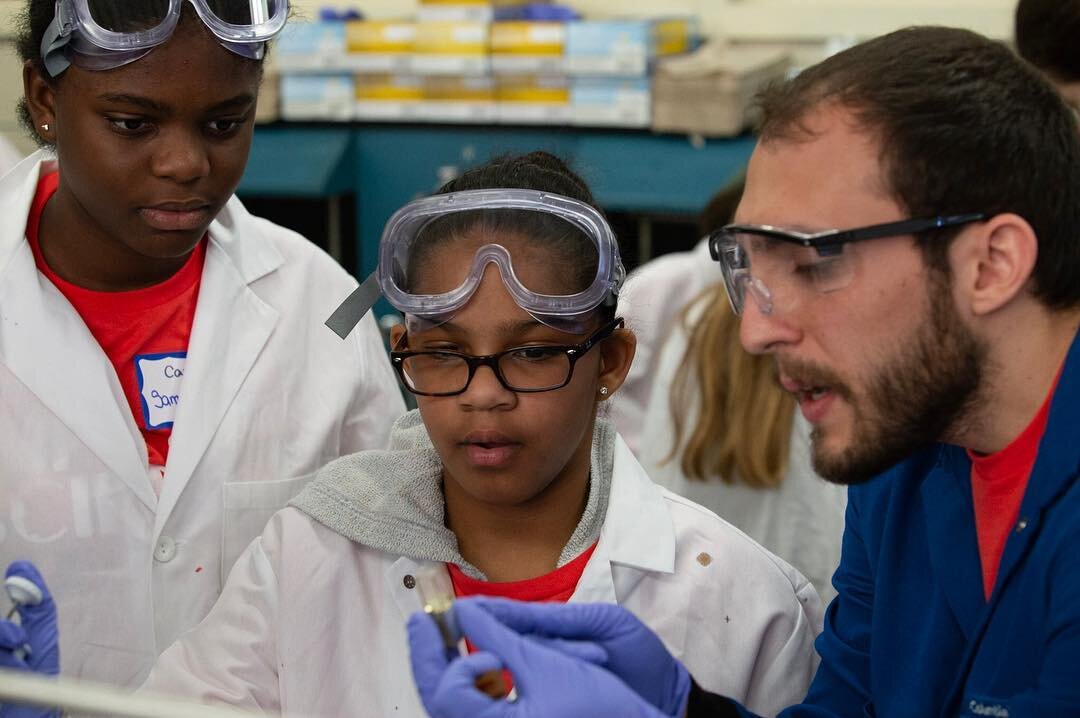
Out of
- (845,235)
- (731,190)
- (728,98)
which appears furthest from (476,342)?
(728,98)

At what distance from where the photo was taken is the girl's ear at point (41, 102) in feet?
6.54

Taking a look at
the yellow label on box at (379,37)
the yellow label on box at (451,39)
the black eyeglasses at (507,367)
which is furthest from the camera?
the yellow label on box at (379,37)

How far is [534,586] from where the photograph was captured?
70.8 inches

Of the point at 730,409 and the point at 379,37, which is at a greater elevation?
the point at 379,37

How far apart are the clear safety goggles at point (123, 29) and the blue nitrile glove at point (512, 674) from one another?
1.01m

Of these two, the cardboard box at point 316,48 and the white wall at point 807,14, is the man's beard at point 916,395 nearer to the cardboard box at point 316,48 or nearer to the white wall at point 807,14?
the white wall at point 807,14

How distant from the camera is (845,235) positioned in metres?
1.47

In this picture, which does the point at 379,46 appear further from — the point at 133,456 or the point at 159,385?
the point at 133,456

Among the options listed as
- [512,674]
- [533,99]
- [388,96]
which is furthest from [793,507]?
[388,96]

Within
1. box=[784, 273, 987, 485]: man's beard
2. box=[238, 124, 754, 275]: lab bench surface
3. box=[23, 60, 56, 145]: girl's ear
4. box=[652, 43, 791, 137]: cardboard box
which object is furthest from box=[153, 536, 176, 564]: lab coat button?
box=[652, 43, 791, 137]: cardboard box

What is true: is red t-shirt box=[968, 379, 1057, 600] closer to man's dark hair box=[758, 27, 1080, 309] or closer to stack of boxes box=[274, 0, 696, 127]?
man's dark hair box=[758, 27, 1080, 309]

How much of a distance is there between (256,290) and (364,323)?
20 centimetres

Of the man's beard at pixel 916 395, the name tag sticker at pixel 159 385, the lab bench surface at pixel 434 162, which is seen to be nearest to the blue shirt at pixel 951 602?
the man's beard at pixel 916 395

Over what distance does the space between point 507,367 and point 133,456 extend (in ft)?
2.17
